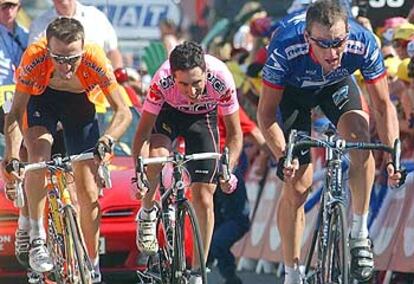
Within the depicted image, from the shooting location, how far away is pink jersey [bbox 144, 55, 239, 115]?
12.2m

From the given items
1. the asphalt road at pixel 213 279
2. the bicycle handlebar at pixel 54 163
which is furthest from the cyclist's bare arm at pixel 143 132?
the asphalt road at pixel 213 279

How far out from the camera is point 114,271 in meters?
14.2

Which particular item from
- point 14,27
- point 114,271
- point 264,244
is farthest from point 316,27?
point 264,244

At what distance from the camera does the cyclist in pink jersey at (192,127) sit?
39.5 feet

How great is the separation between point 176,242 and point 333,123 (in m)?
1.46

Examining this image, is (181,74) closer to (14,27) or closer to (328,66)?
(328,66)

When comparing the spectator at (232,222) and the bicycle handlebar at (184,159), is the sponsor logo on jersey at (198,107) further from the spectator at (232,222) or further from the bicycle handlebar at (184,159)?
the spectator at (232,222)

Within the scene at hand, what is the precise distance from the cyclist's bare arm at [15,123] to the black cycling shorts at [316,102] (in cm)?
197

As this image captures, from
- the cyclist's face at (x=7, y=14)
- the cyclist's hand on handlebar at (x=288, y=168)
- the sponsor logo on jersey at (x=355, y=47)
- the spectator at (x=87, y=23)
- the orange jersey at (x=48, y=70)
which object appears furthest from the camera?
the spectator at (x=87, y=23)

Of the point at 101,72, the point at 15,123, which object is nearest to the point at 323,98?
the point at 101,72

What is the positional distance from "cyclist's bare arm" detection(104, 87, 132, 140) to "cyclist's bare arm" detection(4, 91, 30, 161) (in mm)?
655

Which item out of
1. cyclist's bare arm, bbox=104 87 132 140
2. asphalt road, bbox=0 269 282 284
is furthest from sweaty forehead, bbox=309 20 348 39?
asphalt road, bbox=0 269 282 284

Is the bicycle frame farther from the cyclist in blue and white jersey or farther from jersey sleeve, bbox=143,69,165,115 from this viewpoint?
jersey sleeve, bbox=143,69,165,115

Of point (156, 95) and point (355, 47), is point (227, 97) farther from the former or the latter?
point (355, 47)
